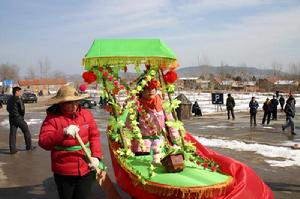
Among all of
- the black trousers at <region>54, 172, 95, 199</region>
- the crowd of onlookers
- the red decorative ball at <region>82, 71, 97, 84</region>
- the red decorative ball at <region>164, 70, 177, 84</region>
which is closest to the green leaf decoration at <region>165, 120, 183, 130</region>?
the red decorative ball at <region>164, 70, 177, 84</region>

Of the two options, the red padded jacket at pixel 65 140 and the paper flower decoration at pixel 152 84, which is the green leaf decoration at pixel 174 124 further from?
the red padded jacket at pixel 65 140

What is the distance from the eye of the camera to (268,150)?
10211 mm

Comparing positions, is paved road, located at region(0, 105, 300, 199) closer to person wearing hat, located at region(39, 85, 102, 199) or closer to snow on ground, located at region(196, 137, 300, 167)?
snow on ground, located at region(196, 137, 300, 167)

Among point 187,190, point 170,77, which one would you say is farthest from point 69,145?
point 170,77

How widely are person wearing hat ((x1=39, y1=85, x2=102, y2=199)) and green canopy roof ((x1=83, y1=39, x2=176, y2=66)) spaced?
2.14 metres

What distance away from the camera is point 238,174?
194 inches

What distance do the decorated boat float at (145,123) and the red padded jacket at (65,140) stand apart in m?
1.07

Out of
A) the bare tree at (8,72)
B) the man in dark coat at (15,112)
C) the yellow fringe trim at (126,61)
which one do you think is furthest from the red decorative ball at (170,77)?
the bare tree at (8,72)

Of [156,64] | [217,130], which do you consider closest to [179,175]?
[156,64]

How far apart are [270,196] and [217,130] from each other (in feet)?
35.2

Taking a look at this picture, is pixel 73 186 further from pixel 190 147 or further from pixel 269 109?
pixel 269 109

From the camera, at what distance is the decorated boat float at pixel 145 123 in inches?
196

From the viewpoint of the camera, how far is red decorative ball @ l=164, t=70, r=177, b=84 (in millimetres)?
6582

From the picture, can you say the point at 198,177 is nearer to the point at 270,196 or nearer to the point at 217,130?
the point at 270,196
